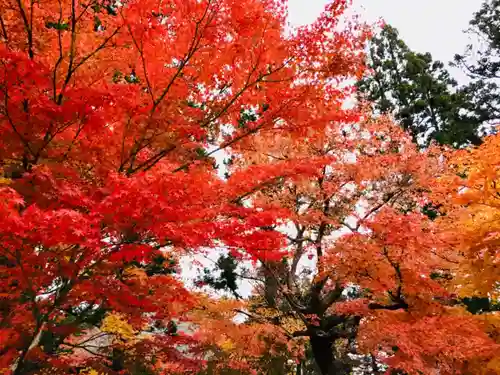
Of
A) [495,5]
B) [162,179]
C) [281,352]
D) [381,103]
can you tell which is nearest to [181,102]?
[162,179]

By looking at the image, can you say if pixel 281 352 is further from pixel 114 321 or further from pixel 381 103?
pixel 381 103

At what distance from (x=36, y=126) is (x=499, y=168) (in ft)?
A: 21.7

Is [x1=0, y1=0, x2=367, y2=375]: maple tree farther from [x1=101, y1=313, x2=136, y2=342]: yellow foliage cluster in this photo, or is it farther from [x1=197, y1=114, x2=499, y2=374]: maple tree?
[x1=101, y1=313, x2=136, y2=342]: yellow foliage cluster

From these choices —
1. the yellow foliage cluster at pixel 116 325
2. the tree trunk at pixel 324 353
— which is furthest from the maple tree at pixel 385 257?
the yellow foliage cluster at pixel 116 325

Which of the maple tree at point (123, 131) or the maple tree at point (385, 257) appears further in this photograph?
the maple tree at point (385, 257)

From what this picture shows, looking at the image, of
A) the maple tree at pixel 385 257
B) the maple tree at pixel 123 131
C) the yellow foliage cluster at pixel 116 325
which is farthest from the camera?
the yellow foliage cluster at pixel 116 325

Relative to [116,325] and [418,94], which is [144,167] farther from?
[418,94]

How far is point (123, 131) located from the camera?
527 cm

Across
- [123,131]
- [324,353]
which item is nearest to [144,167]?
[123,131]

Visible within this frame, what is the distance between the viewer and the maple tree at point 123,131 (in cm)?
441

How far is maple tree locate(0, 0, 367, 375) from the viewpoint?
174 inches

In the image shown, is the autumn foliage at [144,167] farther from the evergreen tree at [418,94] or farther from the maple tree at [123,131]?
the evergreen tree at [418,94]

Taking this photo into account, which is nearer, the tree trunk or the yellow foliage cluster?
the yellow foliage cluster

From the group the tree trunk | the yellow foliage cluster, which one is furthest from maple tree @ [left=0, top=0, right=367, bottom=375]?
the tree trunk
